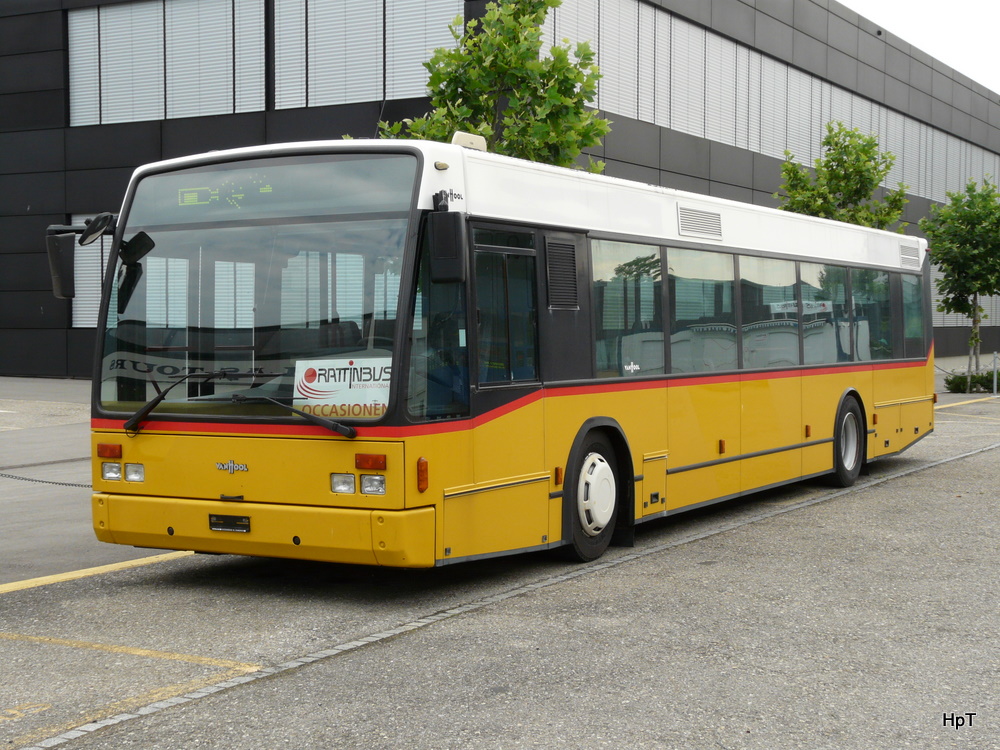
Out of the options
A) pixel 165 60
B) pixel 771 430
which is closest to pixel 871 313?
pixel 771 430

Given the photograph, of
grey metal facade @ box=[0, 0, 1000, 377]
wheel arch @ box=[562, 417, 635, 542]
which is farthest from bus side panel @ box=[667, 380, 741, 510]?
grey metal facade @ box=[0, 0, 1000, 377]

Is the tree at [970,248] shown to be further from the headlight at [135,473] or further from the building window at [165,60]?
the headlight at [135,473]

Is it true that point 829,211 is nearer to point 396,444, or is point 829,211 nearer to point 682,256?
point 682,256

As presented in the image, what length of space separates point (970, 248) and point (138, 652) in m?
32.0

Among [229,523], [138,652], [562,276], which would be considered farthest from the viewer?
[562,276]

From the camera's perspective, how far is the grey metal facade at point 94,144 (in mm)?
28562

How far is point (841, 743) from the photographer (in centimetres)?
472

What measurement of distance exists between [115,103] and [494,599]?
1051 inches

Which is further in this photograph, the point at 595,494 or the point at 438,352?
the point at 595,494

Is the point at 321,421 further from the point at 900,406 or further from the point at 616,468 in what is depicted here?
the point at 900,406

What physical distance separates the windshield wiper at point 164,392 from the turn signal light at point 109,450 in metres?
0.15

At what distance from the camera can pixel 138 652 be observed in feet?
20.1

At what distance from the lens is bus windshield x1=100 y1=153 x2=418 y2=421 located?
707 cm

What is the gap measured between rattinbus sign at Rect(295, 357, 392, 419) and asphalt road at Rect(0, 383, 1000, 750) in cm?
117
